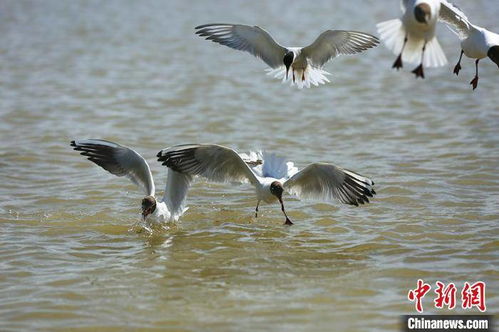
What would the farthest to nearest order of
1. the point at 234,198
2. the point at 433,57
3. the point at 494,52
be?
the point at 234,198 < the point at 494,52 < the point at 433,57

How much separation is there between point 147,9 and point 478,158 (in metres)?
18.6

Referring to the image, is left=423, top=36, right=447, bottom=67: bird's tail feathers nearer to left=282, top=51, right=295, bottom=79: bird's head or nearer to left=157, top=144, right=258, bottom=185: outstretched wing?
left=282, top=51, right=295, bottom=79: bird's head

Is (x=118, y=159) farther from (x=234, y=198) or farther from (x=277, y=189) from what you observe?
(x=277, y=189)

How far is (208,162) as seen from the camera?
28.1 feet

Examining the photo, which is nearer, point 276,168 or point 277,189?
point 277,189

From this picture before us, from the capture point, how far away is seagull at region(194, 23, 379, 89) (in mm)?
9156

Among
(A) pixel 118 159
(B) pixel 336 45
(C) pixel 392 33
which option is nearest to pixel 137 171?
(A) pixel 118 159

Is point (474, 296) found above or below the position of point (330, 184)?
below

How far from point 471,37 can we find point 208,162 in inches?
113

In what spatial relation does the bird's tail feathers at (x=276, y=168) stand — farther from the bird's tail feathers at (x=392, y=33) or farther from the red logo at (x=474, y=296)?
the red logo at (x=474, y=296)

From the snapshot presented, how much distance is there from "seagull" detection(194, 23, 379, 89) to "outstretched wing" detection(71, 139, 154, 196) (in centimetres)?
156

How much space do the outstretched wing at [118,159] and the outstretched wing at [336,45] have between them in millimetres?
2175

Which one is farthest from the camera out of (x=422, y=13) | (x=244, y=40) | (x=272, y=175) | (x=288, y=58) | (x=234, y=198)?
(x=234, y=198)

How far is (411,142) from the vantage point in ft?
40.2
